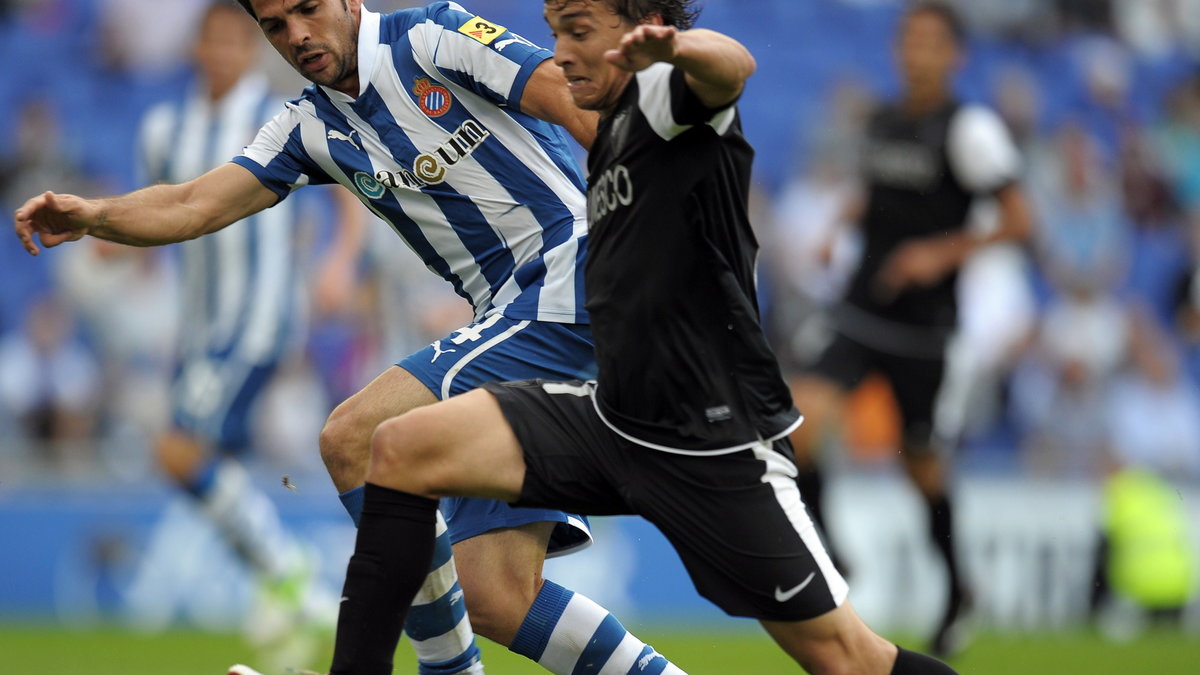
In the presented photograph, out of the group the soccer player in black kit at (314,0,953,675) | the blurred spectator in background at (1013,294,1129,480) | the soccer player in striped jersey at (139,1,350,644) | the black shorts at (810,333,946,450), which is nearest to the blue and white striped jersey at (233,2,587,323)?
the soccer player in black kit at (314,0,953,675)

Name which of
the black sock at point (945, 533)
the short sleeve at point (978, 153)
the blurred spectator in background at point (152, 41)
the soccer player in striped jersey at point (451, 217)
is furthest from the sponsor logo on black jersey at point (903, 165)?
the blurred spectator in background at point (152, 41)

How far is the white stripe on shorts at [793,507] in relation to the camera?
4012 mm

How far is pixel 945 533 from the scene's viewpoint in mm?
8633

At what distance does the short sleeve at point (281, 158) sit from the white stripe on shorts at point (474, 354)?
778mm

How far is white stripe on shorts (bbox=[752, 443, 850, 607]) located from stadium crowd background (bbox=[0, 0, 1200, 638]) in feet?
15.6

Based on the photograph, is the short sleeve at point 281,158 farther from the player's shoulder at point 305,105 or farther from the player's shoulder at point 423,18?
the player's shoulder at point 423,18

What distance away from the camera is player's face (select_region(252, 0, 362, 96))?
4863 millimetres

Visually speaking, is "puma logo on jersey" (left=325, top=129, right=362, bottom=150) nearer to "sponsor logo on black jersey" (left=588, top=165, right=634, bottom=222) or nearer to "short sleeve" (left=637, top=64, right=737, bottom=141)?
"sponsor logo on black jersey" (left=588, top=165, right=634, bottom=222)

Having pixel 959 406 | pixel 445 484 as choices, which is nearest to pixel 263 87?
pixel 959 406

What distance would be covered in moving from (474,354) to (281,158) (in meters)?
0.88

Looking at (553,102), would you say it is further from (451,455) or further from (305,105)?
(451,455)

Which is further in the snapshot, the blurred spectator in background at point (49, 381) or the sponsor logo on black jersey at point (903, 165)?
the blurred spectator in background at point (49, 381)

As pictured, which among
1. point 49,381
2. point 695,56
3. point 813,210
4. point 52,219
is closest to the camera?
point 695,56

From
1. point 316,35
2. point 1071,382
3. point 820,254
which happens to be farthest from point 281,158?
point 1071,382
